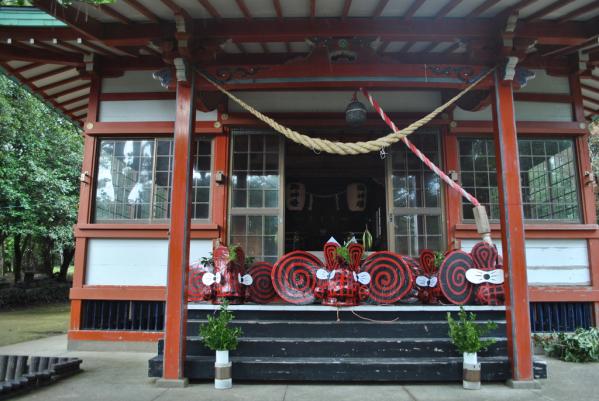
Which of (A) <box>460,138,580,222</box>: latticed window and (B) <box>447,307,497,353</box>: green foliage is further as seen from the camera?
(A) <box>460,138,580,222</box>: latticed window

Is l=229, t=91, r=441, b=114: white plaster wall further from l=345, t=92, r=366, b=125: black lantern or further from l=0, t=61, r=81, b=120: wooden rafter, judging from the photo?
l=0, t=61, r=81, b=120: wooden rafter

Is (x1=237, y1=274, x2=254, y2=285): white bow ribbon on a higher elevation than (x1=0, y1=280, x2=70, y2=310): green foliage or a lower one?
higher

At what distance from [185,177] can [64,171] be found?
469 inches

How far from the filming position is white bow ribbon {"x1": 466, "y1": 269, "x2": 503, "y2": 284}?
4754 mm

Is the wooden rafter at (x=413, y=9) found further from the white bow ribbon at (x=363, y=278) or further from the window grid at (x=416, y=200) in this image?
the white bow ribbon at (x=363, y=278)

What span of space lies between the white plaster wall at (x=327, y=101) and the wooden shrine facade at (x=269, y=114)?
2cm

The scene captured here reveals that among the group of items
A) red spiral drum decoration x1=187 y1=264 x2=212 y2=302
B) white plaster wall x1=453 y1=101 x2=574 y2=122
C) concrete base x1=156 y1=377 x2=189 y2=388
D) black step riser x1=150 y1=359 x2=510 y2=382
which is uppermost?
white plaster wall x1=453 y1=101 x2=574 y2=122

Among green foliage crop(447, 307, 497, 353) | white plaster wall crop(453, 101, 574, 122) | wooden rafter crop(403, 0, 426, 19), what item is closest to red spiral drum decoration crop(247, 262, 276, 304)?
green foliage crop(447, 307, 497, 353)

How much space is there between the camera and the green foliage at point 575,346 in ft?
16.3

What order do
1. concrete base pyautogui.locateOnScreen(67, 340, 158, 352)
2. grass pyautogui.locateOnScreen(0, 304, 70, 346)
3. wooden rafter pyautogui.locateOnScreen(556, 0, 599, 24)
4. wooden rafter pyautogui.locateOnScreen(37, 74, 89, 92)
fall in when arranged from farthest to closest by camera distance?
grass pyautogui.locateOnScreen(0, 304, 70, 346), wooden rafter pyautogui.locateOnScreen(37, 74, 89, 92), concrete base pyautogui.locateOnScreen(67, 340, 158, 352), wooden rafter pyautogui.locateOnScreen(556, 0, 599, 24)

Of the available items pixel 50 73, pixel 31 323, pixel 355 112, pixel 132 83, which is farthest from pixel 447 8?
pixel 31 323

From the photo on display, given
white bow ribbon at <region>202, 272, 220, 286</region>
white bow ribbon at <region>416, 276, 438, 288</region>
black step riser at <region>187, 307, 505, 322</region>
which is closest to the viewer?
black step riser at <region>187, 307, 505, 322</region>

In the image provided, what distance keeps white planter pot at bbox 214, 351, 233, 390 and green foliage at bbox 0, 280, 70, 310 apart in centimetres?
1329

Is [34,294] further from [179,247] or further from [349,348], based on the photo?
[349,348]
